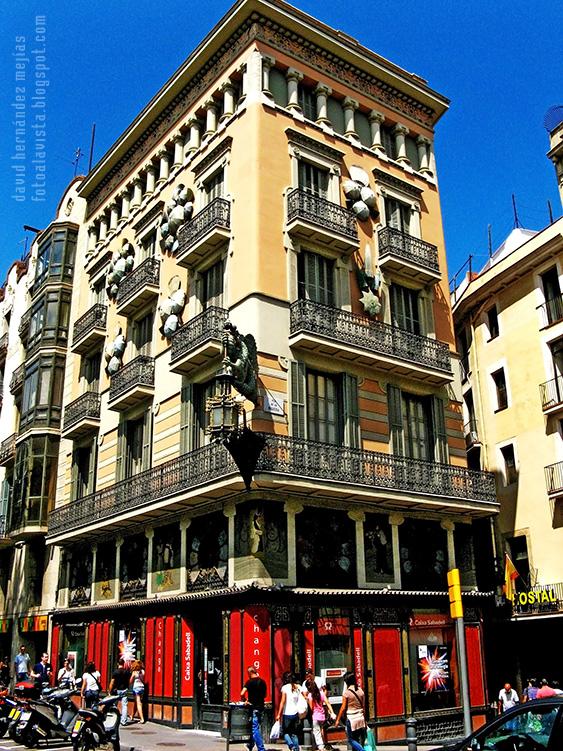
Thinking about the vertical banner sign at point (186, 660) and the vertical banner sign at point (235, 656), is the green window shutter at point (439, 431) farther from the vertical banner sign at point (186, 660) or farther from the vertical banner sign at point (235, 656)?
the vertical banner sign at point (186, 660)

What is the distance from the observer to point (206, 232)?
74.6ft

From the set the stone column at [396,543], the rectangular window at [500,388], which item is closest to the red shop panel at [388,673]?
the stone column at [396,543]

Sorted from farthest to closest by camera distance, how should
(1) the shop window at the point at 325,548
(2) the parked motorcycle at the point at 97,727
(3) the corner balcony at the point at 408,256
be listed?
(3) the corner balcony at the point at 408,256, (1) the shop window at the point at 325,548, (2) the parked motorcycle at the point at 97,727

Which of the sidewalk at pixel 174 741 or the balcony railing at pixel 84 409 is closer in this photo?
the sidewalk at pixel 174 741

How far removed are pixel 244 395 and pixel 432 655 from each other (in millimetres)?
9145

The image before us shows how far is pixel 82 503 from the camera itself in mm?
26516

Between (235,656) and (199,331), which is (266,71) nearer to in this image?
(199,331)

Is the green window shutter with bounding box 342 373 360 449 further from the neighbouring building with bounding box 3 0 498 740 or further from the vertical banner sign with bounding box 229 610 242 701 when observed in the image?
the vertical banner sign with bounding box 229 610 242 701

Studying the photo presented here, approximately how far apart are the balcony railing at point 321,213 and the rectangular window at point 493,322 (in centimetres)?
908

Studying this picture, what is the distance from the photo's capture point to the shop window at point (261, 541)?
1847 centimetres

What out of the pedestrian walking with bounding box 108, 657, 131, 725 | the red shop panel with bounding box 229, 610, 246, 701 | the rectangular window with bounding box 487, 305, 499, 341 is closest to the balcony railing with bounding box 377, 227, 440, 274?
the rectangular window with bounding box 487, 305, 499, 341

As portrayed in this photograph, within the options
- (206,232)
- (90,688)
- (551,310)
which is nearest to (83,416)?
(206,232)

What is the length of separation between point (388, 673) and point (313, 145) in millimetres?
15972

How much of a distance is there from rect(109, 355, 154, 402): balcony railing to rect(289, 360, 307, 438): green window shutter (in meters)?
6.18
